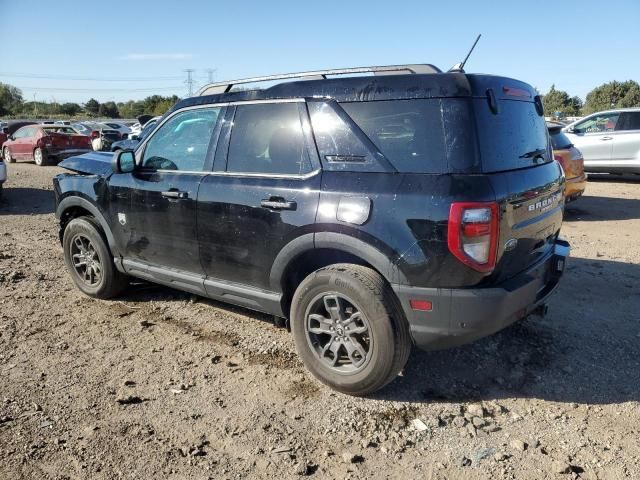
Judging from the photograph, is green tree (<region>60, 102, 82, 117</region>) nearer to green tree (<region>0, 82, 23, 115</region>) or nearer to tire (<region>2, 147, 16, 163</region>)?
green tree (<region>0, 82, 23, 115</region>)

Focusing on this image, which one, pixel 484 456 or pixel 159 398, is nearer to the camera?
pixel 484 456

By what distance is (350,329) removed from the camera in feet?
10.7

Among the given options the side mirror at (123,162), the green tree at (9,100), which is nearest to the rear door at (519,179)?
the side mirror at (123,162)

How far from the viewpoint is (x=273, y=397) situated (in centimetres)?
335

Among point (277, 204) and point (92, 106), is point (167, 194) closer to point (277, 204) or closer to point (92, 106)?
point (277, 204)

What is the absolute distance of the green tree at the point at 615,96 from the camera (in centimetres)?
5212

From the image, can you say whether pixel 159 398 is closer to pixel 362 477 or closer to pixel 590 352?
pixel 362 477

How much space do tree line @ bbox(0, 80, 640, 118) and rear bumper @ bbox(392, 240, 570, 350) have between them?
51.9 metres

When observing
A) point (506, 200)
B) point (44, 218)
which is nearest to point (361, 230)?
point (506, 200)

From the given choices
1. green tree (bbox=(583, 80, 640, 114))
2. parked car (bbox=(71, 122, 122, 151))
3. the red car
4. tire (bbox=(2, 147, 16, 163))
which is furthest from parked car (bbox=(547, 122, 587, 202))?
green tree (bbox=(583, 80, 640, 114))

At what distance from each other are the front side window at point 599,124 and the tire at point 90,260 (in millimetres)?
12197

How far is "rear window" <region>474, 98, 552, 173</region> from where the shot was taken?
9.75ft

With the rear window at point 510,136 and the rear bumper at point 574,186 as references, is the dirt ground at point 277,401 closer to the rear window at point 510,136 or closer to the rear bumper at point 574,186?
the rear window at point 510,136

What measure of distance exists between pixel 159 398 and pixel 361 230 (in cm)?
169
